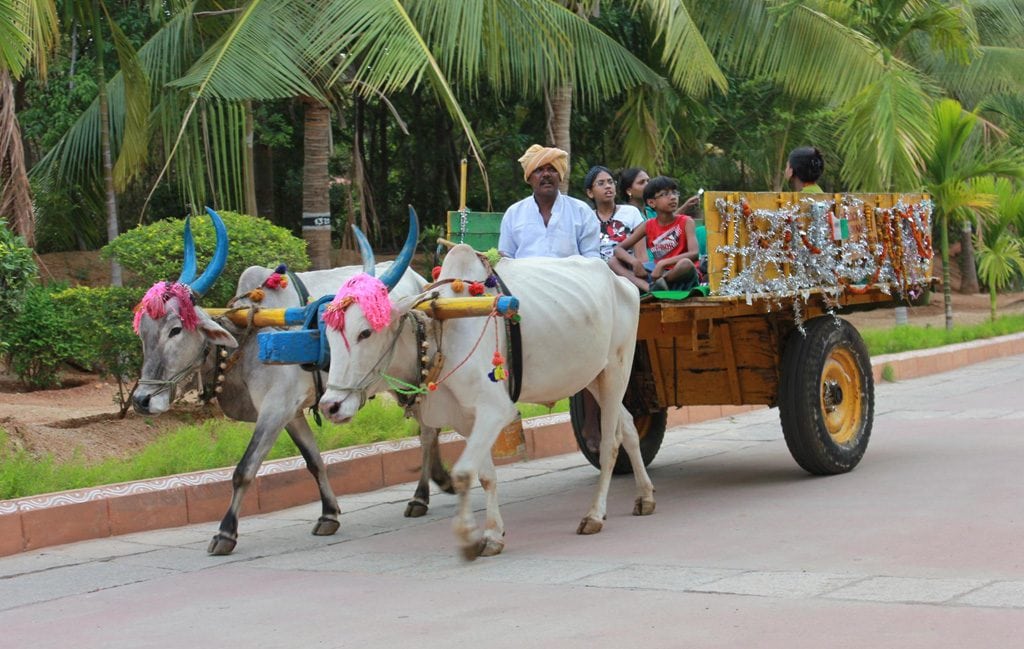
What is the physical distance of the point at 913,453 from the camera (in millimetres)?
9305

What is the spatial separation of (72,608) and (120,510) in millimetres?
1754

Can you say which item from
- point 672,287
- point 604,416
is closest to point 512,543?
point 604,416

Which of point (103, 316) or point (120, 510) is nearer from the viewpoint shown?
point (120, 510)

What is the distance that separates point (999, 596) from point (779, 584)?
89 cm

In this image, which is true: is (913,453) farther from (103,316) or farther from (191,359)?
(103,316)

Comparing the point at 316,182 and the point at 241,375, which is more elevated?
the point at 316,182

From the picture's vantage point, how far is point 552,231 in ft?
26.7

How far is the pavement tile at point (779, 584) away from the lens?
5.47m

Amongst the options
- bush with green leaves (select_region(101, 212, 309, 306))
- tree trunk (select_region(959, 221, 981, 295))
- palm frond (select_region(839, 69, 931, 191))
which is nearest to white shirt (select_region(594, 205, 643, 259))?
bush with green leaves (select_region(101, 212, 309, 306))

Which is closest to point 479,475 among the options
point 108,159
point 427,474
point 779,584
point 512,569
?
point 512,569

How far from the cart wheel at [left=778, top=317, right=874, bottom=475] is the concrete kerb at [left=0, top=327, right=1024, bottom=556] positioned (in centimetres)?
253

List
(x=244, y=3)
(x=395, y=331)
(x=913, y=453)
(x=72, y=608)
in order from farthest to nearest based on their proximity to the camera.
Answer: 1. (x=244, y=3)
2. (x=913, y=453)
3. (x=395, y=331)
4. (x=72, y=608)

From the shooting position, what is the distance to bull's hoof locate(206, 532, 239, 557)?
714 cm

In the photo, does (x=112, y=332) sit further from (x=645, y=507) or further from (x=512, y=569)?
(x=512, y=569)
